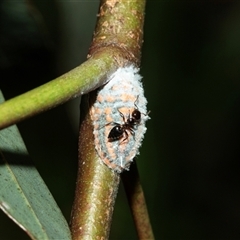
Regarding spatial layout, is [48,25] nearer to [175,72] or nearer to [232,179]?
[175,72]

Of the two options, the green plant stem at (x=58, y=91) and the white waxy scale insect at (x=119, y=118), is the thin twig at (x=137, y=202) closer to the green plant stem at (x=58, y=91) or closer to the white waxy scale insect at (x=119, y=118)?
the white waxy scale insect at (x=119, y=118)

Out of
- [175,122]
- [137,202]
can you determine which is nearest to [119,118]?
[137,202]

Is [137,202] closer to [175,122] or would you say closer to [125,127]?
[125,127]

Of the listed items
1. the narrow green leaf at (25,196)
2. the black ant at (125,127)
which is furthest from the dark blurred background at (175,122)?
the narrow green leaf at (25,196)

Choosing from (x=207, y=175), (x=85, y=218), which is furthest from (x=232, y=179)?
(x=85, y=218)

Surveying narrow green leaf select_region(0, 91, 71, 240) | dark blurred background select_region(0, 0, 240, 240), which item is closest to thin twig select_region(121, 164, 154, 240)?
narrow green leaf select_region(0, 91, 71, 240)

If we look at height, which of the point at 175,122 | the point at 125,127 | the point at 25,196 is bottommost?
the point at 25,196

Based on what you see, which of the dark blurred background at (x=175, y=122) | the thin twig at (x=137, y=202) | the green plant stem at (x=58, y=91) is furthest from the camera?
the dark blurred background at (x=175, y=122)
